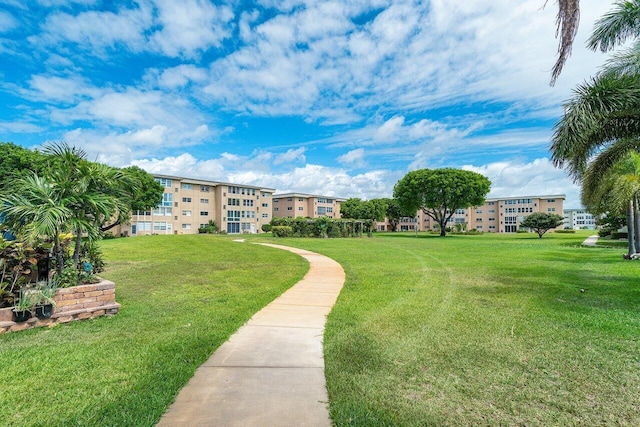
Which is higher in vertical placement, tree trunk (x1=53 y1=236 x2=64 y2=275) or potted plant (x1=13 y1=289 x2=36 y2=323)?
tree trunk (x1=53 y1=236 x2=64 y2=275)

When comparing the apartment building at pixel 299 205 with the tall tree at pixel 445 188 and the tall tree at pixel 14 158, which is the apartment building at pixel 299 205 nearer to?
the tall tree at pixel 445 188

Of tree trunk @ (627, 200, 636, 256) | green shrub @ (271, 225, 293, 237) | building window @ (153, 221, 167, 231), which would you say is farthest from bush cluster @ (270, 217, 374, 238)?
building window @ (153, 221, 167, 231)

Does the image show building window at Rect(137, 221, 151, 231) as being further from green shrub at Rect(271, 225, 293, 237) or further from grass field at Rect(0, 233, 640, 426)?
grass field at Rect(0, 233, 640, 426)

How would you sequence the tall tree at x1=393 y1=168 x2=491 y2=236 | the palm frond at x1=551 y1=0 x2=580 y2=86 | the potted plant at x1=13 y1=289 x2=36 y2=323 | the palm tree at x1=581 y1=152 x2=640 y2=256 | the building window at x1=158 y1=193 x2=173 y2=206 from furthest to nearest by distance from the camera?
1. the building window at x1=158 y1=193 x2=173 y2=206
2. the tall tree at x1=393 y1=168 x2=491 y2=236
3. the palm tree at x1=581 y1=152 x2=640 y2=256
4. the potted plant at x1=13 y1=289 x2=36 y2=323
5. the palm frond at x1=551 y1=0 x2=580 y2=86

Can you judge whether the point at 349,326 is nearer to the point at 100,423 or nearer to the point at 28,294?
the point at 100,423

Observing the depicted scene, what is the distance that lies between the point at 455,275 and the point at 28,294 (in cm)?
1046

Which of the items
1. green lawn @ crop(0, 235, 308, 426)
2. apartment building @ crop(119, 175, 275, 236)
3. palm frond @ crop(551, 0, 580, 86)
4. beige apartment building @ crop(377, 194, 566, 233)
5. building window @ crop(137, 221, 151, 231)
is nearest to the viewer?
green lawn @ crop(0, 235, 308, 426)

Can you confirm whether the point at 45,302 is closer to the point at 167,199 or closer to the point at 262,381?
the point at 262,381

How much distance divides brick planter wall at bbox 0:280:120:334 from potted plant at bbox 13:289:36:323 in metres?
0.06

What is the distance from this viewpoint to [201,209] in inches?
2320

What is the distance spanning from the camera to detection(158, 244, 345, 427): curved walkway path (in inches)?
110

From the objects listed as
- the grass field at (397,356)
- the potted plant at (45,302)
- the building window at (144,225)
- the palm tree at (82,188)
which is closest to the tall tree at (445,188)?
the grass field at (397,356)

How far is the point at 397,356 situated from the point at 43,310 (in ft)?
17.7

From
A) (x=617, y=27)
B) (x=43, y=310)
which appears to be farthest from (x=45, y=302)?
(x=617, y=27)
